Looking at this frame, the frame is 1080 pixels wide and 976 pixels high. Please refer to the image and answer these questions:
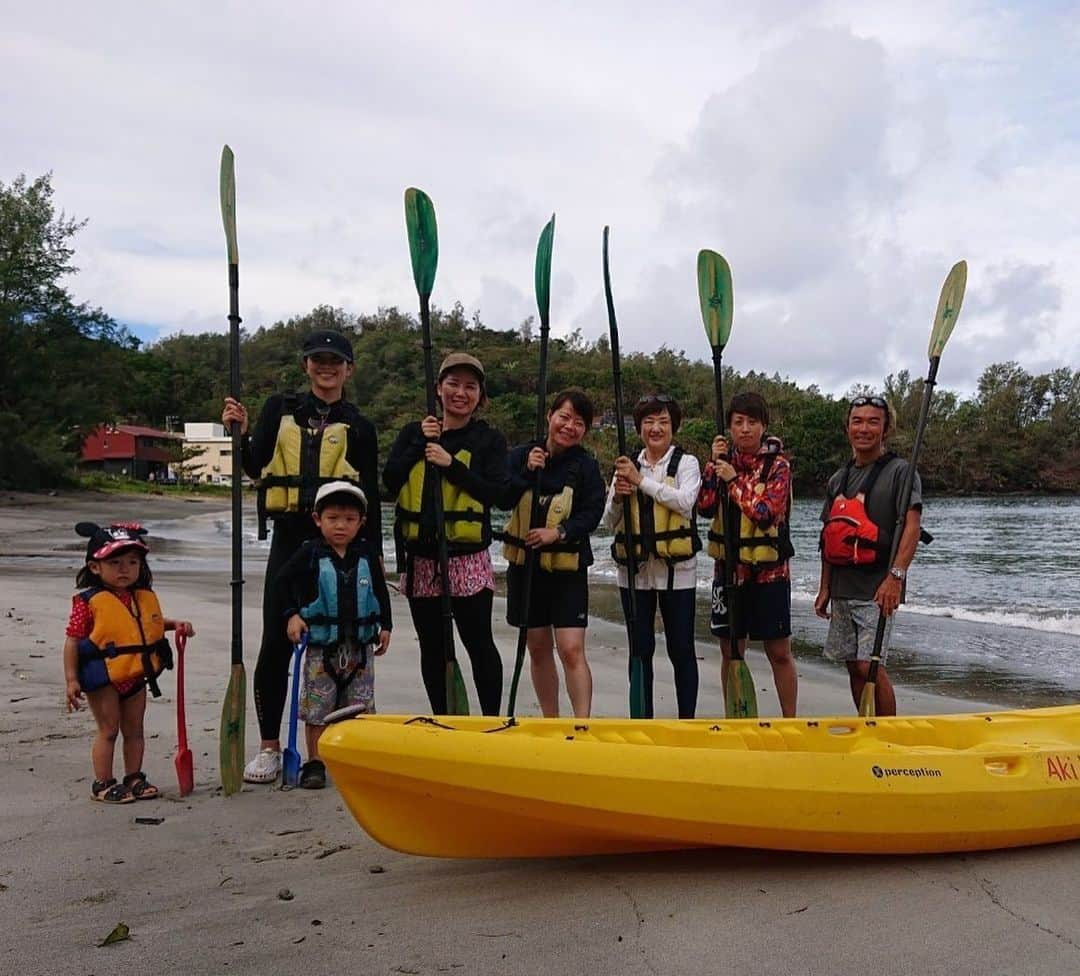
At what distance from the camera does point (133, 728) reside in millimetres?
3092

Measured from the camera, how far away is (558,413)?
373 cm

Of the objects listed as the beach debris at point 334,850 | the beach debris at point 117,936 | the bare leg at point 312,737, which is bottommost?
the beach debris at point 334,850

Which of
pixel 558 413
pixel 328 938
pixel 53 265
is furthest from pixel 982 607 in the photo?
pixel 53 265

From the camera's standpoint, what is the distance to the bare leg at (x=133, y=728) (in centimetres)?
307

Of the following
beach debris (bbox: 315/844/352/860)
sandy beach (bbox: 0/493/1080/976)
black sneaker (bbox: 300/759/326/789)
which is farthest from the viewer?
black sneaker (bbox: 300/759/326/789)

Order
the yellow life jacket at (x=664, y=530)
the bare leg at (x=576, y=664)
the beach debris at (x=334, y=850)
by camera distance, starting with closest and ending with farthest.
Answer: the beach debris at (x=334, y=850) → the bare leg at (x=576, y=664) → the yellow life jacket at (x=664, y=530)

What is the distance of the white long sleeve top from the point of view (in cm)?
370

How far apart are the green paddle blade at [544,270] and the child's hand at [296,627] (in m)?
1.96

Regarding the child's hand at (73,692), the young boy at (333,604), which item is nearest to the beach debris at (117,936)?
the child's hand at (73,692)

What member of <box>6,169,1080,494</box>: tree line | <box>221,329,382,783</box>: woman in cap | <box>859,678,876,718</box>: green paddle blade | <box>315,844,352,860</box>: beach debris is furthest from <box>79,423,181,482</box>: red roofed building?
<box>315,844,352,860</box>: beach debris

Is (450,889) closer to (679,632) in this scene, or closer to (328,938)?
(328,938)

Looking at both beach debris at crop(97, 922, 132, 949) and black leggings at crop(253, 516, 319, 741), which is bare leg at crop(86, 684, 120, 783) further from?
beach debris at crop(97, 922, 132, 949)

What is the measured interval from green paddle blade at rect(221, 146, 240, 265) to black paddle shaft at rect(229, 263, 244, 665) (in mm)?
85

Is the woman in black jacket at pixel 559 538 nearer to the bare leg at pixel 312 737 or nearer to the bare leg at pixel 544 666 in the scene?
the bare leg at pixel 544 666
